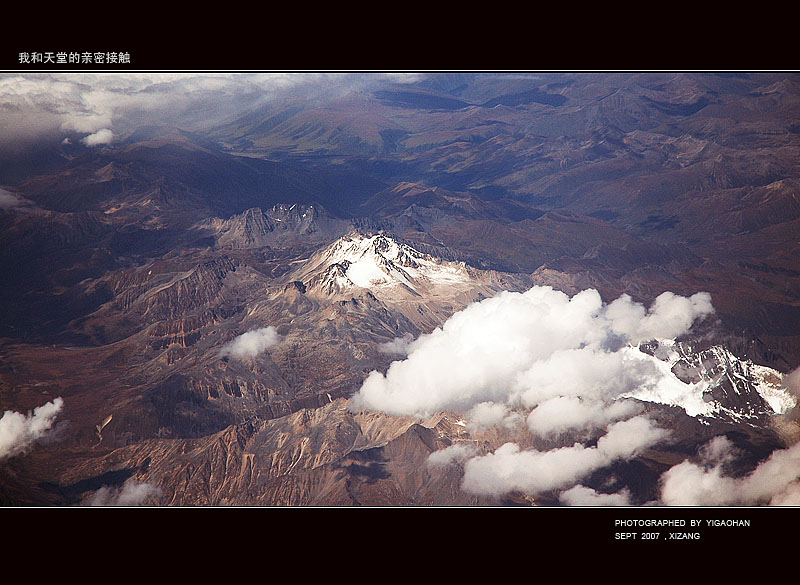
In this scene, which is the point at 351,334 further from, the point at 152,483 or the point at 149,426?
the point at 152,483

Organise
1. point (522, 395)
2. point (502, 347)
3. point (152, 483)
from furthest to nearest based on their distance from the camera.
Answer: point (502, 347) < point (522, 395) < point (152, 483)

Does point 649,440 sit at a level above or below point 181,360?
above

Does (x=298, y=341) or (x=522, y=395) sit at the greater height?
(x=522, y=395)

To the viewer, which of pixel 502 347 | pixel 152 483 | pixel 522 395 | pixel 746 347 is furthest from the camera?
pixel 746 347

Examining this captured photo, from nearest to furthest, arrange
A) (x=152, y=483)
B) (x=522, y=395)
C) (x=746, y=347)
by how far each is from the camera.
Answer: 1. (x=152, y=483)
2. (x=522, y=395)
3. (x=746, y=347)

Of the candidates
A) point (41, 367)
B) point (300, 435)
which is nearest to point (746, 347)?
point (300, 435)

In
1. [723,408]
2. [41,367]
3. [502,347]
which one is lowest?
[41,367]

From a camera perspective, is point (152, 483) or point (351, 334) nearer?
point (152, 483)

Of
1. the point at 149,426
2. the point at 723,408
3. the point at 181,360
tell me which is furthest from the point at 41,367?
the point at 723,408

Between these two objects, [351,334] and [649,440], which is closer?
[649,440]

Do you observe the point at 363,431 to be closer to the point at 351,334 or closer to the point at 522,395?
the point at 522,395
